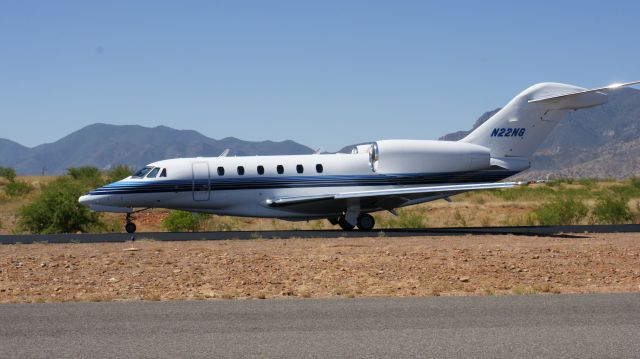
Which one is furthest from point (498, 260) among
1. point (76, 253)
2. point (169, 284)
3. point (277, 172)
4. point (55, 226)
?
point (55, 226)

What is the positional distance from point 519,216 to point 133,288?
25.9 m

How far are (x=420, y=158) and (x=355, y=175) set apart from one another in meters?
2.28

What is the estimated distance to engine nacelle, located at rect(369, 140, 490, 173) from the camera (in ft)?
90.9

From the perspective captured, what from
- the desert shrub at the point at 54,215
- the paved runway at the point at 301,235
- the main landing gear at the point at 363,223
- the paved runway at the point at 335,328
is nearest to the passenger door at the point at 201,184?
the paved runway at the point at 301,235

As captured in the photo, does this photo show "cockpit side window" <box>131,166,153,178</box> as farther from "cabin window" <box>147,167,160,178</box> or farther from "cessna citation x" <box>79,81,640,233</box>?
"cabin window" <box>147,167,160,178</box>

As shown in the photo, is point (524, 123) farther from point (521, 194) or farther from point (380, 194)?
point (521, 194)

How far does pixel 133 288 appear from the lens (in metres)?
14.1

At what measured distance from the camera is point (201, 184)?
26.3m

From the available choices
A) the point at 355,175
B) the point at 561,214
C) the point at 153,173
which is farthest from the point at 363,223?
the point at 561,214

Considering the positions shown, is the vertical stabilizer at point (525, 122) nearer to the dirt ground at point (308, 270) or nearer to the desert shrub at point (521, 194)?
the dirt ground at point (308, 270)

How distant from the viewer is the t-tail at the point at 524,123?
28.5 metres

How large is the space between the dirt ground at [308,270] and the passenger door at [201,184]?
492cm

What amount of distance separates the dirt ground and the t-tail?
25.4 feet

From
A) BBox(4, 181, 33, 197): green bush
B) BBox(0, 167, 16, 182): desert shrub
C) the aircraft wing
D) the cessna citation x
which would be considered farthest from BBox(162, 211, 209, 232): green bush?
BBox(0, 167, 16, 182): desert shrub
